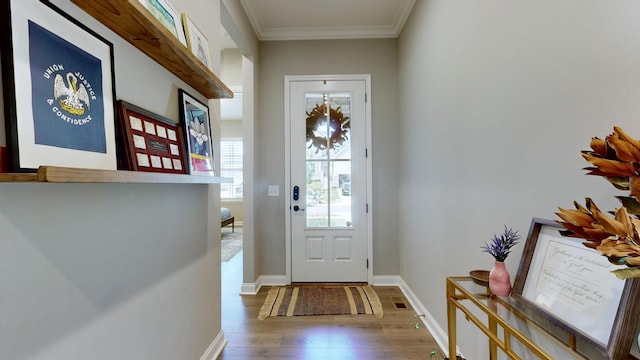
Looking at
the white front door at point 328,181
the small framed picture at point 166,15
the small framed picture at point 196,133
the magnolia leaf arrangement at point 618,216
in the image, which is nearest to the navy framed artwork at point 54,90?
the small framed picture at point 166,15

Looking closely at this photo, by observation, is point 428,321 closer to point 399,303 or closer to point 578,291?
point 399,303

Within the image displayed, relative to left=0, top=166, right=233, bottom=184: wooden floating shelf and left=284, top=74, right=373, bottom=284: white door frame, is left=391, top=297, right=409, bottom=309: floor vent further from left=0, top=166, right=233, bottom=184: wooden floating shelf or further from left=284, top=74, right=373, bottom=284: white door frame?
left=0, top=166, right=233, bottom=184: wooden floating shelf

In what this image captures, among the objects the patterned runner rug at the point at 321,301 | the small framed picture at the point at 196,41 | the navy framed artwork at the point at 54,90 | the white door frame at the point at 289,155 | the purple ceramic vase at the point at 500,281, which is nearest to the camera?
the navy framed artwork at the point at 54,90

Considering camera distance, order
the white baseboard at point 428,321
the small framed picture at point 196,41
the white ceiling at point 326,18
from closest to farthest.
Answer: the small framed picture at point 196,41
the white baseboard at point 428,321
the white ceiling at point 326,18

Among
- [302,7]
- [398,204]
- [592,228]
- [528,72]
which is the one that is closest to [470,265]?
[528,72]

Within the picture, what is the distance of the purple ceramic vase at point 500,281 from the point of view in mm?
1099

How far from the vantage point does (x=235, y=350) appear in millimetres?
1975

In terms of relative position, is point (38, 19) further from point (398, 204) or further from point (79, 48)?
point (398, 204)

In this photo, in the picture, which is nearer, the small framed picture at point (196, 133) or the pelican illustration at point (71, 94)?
the pelican illustration at point (71, 94)

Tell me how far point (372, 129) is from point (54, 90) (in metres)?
2.78

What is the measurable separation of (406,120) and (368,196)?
0.92 meters

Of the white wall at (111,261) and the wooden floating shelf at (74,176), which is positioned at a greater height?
the wooden floating shelf at (74,176)

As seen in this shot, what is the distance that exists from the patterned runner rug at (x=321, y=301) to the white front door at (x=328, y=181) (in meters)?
0.18

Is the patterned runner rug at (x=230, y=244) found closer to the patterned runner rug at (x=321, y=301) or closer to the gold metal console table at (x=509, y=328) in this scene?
the patterned runner rug at (x=321, y=301)
